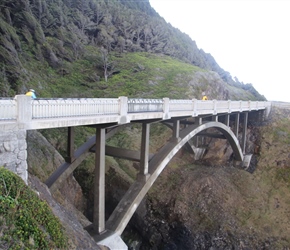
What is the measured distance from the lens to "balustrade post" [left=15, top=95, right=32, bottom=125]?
563 cm

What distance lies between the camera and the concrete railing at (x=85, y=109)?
5652 millimetres

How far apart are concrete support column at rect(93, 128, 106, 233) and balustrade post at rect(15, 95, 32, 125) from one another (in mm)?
2895

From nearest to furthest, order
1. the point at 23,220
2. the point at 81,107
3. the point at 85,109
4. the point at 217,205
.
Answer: the point at 23,220, the point at 81,107, the point at 85,109, the point at 217,205

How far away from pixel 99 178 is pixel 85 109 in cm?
262

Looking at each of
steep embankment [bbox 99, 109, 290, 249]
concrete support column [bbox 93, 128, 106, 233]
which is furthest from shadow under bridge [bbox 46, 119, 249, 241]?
steep embankment [bbox 99, 109, 290, 249]

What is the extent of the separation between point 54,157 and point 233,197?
13.2m

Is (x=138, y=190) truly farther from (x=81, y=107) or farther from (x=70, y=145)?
(x=81, y=107)

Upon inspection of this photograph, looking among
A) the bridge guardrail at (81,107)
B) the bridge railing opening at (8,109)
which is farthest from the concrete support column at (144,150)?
the bridge railing opening at (8,109)

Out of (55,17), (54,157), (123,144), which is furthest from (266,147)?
(55,17)

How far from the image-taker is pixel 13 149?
5.31 meters

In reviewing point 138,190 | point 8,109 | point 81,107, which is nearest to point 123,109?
point 81,107

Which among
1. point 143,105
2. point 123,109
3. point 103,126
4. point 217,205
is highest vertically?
point 143,105

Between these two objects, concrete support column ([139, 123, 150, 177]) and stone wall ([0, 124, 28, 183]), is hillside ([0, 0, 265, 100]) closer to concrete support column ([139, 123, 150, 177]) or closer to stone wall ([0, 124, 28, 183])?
concrete support column ([139, 123, 150, 177])

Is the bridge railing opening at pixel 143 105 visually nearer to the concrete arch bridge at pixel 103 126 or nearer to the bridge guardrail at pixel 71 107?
the concrete arch bridge at pixel 103 126
